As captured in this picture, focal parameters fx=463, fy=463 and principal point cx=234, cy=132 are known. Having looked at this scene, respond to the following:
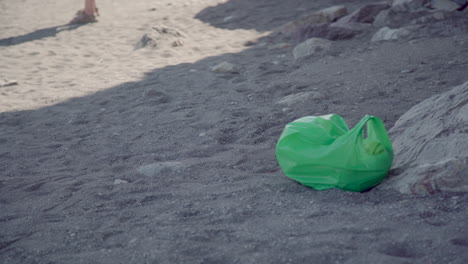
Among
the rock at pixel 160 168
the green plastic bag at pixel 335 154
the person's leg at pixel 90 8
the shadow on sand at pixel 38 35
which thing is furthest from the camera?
the person's leg at pixel 90 8

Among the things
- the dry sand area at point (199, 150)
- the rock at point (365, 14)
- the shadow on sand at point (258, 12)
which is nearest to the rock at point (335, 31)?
the dry sand area at point (199, 150)

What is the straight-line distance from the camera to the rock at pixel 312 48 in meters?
5.50

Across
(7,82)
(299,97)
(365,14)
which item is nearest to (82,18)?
(7,82)

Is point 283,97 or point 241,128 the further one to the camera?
point 283,97

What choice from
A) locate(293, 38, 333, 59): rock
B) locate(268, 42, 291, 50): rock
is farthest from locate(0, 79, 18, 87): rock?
locate(293, 38, 333, 59): rock

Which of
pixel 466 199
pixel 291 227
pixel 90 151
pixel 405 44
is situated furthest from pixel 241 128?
pixel 405 44

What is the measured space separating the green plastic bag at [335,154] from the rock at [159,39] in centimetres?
483

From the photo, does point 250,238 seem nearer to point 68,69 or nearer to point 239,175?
point 239,175

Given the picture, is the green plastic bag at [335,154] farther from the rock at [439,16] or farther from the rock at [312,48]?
the rock at [439,16]

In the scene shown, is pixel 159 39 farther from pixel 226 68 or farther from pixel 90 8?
pixel 90 8

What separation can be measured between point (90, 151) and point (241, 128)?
113cm

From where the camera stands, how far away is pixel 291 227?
6.56 feet

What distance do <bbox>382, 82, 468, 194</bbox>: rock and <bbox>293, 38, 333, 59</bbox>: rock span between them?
282 centimetres

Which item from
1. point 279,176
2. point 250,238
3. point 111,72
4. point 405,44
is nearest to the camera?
point 250,238
